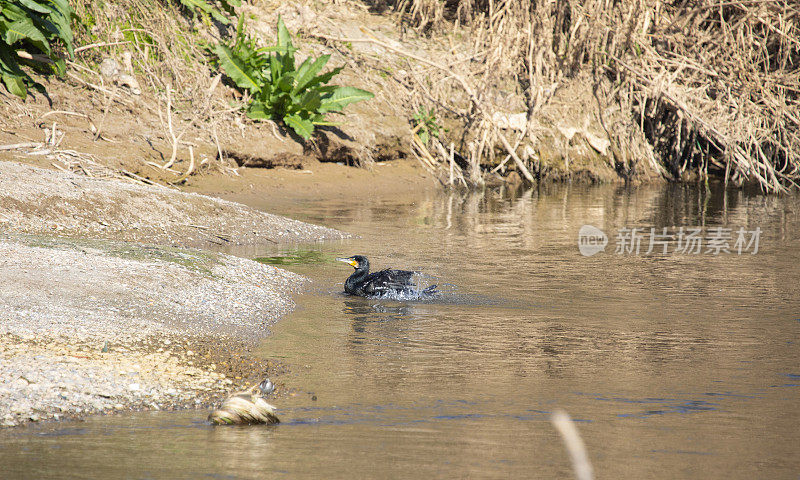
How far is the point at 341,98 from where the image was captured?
59.3ft

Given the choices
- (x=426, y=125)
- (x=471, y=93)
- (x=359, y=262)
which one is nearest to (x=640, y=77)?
(x=471, y=93)

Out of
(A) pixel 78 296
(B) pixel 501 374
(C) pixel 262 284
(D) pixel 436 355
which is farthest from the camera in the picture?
(C) pixel 262 284

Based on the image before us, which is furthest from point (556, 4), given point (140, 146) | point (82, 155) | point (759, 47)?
point (82, 155)

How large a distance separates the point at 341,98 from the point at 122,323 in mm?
12029

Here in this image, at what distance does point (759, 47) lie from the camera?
851 inches

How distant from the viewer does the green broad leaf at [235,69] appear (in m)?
17.3

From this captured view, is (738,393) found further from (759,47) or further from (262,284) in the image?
(759,47)

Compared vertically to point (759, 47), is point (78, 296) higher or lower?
lower

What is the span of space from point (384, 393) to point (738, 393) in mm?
2387

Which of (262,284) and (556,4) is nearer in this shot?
(262,284)

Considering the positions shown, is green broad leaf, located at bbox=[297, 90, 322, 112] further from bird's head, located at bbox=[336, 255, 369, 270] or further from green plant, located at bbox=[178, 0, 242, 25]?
bird's head, located at bbox=[336, 255, 369, 270]

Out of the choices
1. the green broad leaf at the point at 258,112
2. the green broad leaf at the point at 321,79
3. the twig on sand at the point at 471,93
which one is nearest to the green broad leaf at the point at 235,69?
Result: the green broad leaf at the point at 258,112

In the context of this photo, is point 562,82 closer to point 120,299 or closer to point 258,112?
point 258,112

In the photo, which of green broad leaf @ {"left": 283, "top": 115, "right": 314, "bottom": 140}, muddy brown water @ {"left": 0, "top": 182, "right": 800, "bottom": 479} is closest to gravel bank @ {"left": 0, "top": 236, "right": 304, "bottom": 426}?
muddy brown water @ {"left": 0, "top": 182, "right": 800, "bottom": 479}
